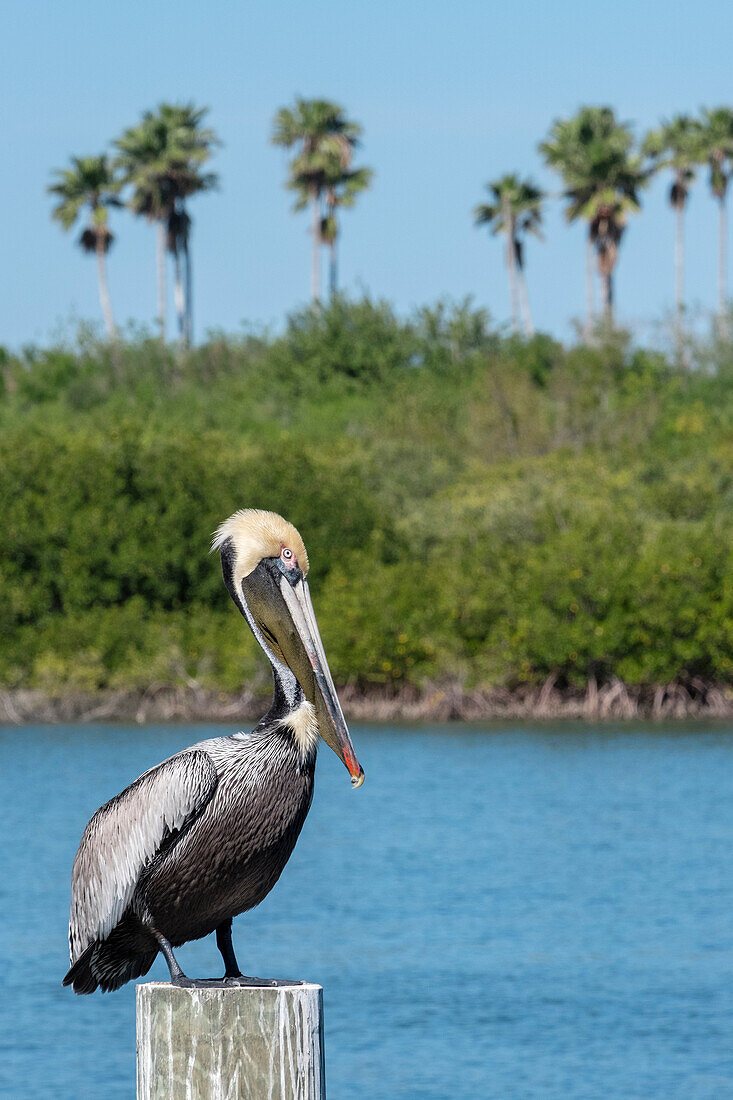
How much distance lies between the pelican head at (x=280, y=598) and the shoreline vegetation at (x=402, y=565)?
40.7 m

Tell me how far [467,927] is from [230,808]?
20.6 meters

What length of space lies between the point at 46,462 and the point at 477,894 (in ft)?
90.6

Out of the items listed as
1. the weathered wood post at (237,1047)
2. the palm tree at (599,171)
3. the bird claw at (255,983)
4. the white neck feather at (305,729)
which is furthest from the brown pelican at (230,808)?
the palm tree at (599,171)

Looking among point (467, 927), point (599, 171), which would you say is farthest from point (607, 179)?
point (467, 927)

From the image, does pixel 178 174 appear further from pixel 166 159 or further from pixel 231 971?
pixel 231 971

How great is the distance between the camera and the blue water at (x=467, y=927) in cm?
1759

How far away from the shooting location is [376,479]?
57750 millimetres

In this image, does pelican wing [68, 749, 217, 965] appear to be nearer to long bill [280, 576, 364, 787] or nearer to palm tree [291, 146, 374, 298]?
long bill [280, 576, 364, 787]

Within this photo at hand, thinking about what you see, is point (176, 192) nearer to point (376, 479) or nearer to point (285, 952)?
point (376, 479)

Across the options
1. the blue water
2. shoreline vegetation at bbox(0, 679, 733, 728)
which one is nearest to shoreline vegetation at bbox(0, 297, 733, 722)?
shoreline vegetation at bbox(0, 679, 733, 728)

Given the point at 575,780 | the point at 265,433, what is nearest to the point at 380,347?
the point at 265,433

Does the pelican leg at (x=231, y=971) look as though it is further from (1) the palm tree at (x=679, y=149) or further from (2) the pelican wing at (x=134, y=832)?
(1) the palm tree at (x=679, y=149)

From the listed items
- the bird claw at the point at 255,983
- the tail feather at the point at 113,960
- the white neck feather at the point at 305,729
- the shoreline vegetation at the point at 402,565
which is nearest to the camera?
the bird claw at the point at 255,983

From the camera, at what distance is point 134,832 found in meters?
4.61
